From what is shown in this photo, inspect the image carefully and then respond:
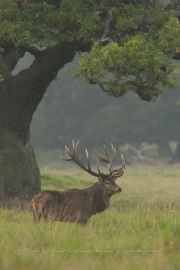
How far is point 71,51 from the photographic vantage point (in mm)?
18656

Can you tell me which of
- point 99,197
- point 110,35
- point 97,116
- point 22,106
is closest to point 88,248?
point 99,197

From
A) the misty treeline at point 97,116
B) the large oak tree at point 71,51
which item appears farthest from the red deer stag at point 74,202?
the misty treeline at point 97,116

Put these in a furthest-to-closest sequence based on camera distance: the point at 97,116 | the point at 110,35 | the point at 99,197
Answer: the point at 97,116
the point at 110,35
the point at 99,197

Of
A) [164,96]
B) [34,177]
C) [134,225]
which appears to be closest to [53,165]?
[164,96]

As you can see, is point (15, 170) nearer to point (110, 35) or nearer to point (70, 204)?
point (110, 35)

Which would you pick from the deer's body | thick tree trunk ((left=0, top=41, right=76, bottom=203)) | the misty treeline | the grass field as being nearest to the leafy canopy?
thick tree trunk ((left=0, top=41, right=76, bottom=203))

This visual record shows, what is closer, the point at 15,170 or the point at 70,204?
the point at 70,204

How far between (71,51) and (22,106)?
2006 millimetres

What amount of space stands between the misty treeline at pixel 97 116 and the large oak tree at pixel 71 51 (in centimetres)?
4553

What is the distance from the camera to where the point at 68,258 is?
291 inches

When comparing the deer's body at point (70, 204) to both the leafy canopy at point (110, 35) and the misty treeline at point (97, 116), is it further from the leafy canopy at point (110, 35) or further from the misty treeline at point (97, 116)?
the misty treeline at point (97, 116)

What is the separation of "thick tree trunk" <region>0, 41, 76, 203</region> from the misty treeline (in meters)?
45.8

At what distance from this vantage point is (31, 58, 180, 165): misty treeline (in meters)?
64.8

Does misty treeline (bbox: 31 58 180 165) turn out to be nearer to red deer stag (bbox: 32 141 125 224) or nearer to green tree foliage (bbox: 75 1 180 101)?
green tree foliage (bbox: 75 1 180 101)
